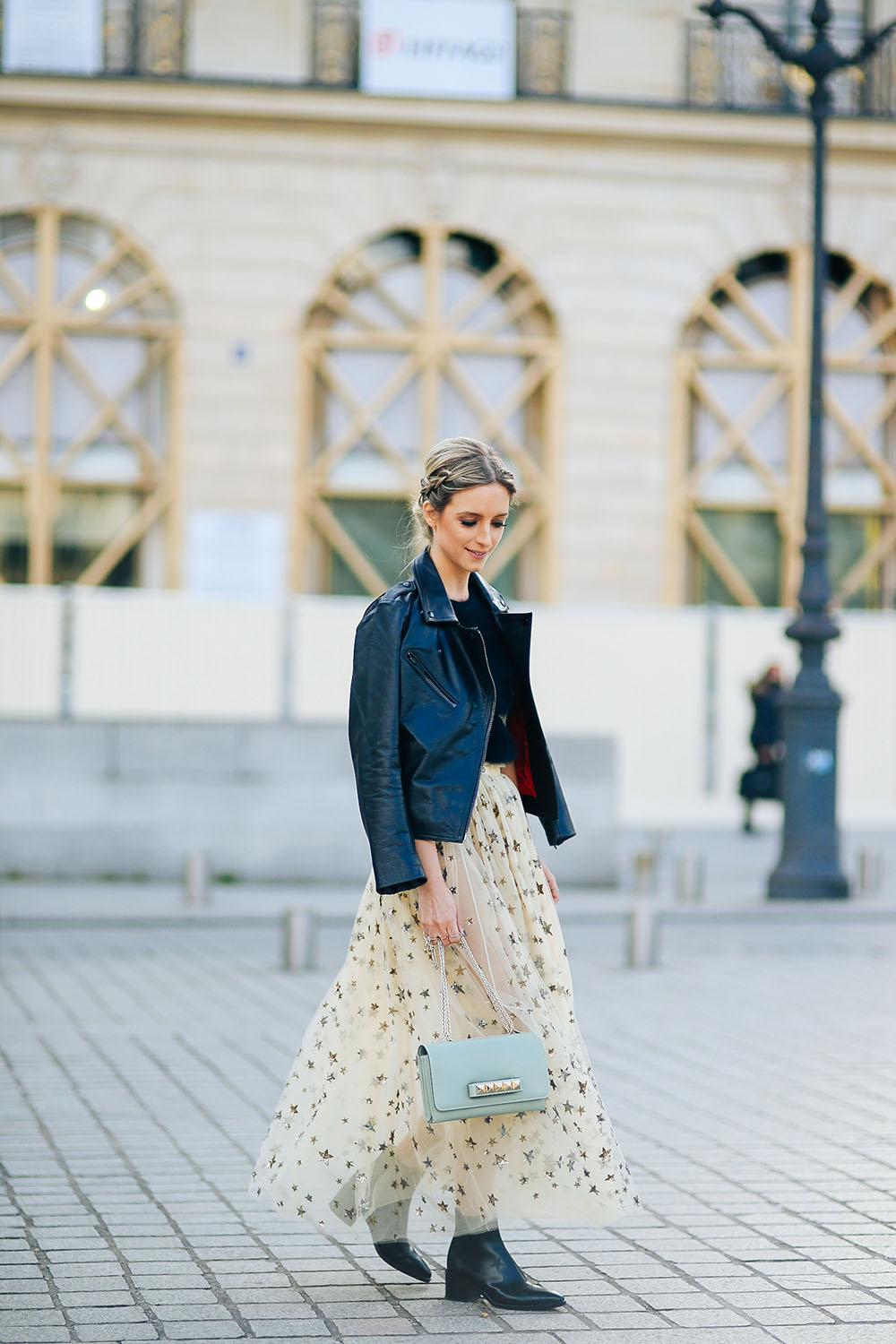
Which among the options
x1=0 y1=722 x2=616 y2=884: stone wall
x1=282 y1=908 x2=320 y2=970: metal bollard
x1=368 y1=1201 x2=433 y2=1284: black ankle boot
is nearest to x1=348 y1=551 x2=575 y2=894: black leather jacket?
x1=368 y1=1201 x2=433 y2=1284: black ankle boot

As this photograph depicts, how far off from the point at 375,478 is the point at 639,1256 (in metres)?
20.4

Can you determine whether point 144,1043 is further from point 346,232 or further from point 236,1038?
point 346,232

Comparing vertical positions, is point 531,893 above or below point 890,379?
below

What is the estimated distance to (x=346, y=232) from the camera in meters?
24.7

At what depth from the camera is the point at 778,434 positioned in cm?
2598

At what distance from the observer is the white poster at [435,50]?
24625 millimetres

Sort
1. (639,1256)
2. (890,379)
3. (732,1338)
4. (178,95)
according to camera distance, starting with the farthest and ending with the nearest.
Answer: (890,379) → (178,95) → (639,1256) → (732,1338)

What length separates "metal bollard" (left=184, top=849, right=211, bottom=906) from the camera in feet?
42.5

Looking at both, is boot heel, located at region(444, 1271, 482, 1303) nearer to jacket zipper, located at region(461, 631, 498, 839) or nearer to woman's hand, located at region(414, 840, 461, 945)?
woman's hand, located at region(414, 840, 461, 945)

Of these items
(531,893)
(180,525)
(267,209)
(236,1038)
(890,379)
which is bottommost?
(236,1038)

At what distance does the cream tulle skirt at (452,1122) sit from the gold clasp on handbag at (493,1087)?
168mm

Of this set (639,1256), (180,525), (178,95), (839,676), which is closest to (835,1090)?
(639,1256)

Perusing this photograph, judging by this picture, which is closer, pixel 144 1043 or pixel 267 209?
pixel 144 1043

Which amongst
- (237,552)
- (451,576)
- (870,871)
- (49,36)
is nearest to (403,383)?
(237,552)
